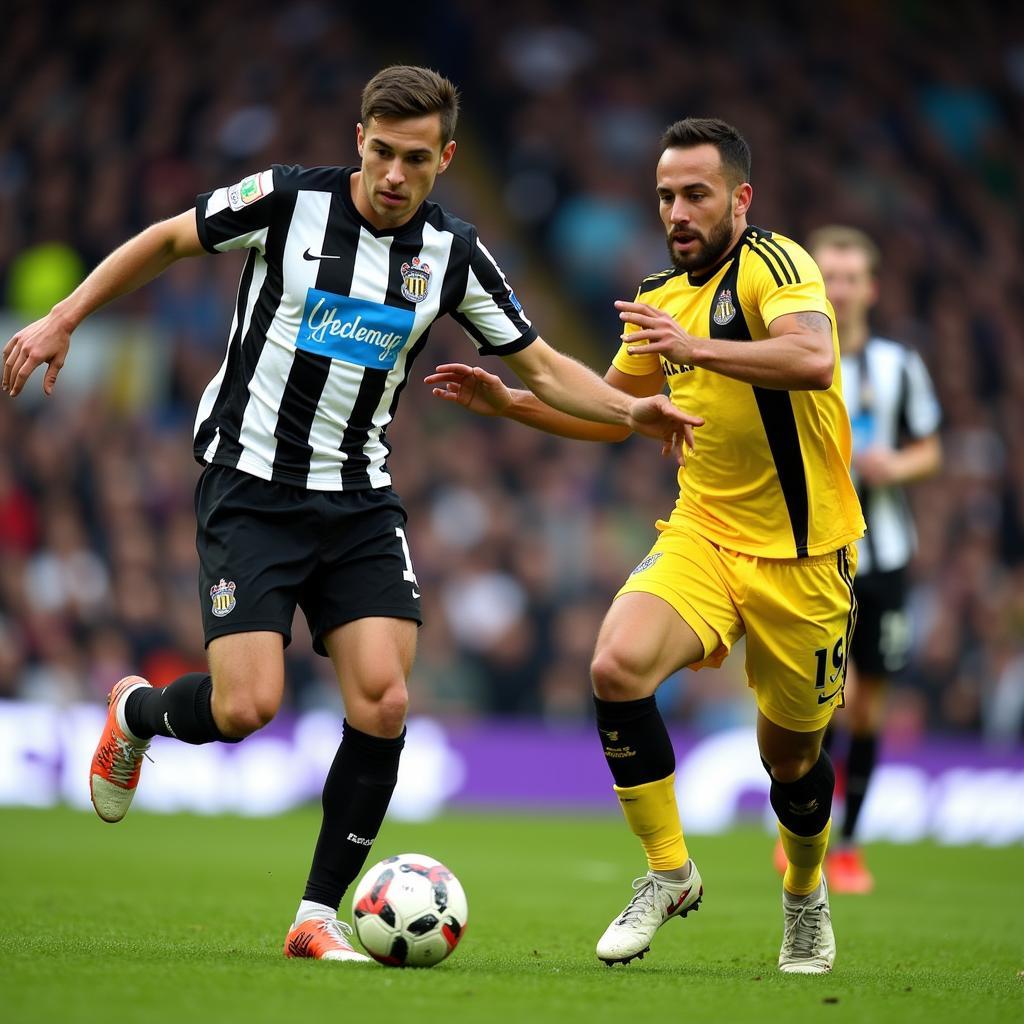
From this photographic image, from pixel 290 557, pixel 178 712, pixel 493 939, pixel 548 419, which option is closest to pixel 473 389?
pixel 548 419

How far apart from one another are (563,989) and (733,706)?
32.4ft

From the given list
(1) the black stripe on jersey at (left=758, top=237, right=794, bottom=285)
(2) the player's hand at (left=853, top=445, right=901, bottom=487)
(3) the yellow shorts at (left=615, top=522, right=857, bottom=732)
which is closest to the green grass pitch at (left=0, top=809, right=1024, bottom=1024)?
→ (3) the yellow shorts at (left=615, top=522, right=857, bottom=732)

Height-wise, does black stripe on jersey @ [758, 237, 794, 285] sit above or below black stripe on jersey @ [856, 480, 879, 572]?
above

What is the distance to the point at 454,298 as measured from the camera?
5.42 m

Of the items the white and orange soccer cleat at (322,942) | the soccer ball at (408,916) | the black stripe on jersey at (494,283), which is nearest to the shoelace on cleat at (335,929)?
the white and orange soccer cleat at (322,942)

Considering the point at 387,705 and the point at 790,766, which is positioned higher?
the point at 387,705

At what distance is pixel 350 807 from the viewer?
17.3ft

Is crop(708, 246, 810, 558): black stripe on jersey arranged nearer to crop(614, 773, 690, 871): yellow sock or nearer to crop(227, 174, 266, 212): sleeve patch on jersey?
crop(614, 773, 690, 871): yellow sock

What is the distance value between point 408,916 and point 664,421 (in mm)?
1676

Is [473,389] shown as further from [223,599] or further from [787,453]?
[223,599]

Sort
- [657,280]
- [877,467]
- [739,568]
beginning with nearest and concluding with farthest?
1. [739,568]
2. [657,280]
3. [877,467]

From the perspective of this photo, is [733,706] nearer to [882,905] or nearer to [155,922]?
[882,905]

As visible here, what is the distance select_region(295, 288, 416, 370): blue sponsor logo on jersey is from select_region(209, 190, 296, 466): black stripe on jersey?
0.13 m

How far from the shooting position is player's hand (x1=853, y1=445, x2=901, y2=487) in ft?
26.8
